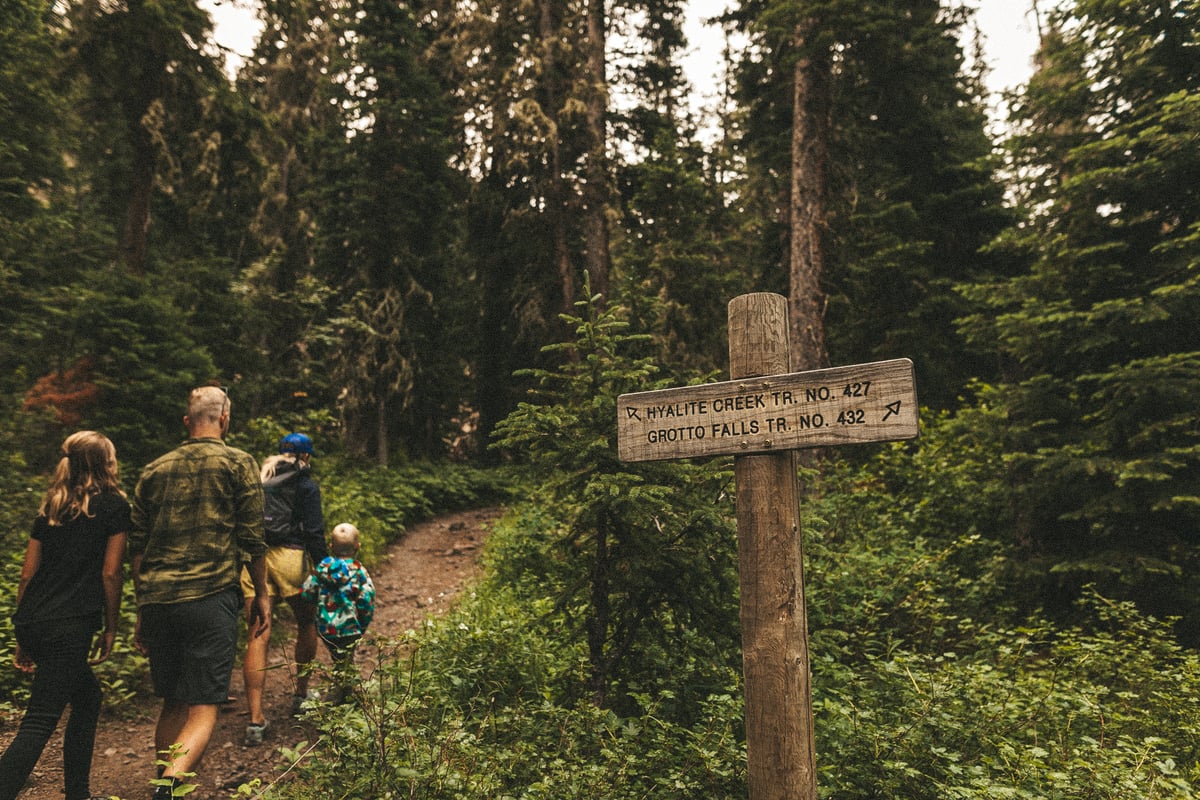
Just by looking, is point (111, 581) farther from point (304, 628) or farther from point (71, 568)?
point (304, 628)

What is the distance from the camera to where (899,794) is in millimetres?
3539

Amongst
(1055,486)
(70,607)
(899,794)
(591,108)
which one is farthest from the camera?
(591,108)

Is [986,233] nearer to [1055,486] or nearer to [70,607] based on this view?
[1055,486]

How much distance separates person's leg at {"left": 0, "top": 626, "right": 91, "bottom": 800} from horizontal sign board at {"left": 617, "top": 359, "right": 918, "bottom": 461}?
11.1 feet

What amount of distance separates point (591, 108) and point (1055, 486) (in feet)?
39.5

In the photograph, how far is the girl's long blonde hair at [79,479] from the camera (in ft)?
13.0

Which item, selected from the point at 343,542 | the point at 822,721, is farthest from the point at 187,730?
the point at 822,721

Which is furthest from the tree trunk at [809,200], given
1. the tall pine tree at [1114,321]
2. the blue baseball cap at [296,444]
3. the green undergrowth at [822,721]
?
the blue baseball cap at [296,444]

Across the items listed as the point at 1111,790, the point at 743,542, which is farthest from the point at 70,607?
the point at 1111,790

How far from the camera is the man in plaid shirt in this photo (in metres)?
3.83

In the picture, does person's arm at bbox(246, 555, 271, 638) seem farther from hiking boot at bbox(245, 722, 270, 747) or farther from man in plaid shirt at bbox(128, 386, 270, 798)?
hiking boot at bbox(245, 722, 270, 747)

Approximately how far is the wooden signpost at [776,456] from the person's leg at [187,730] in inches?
117

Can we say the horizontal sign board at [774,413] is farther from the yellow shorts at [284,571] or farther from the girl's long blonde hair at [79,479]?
the yellow shorts at [284,571]

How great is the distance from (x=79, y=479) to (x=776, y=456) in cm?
404
